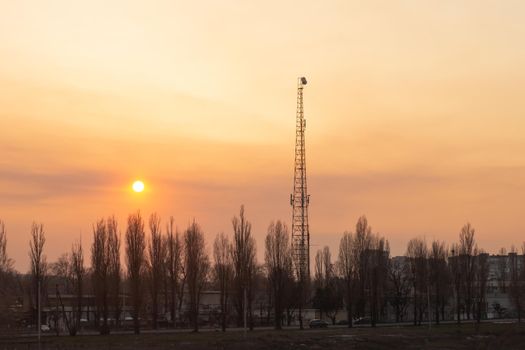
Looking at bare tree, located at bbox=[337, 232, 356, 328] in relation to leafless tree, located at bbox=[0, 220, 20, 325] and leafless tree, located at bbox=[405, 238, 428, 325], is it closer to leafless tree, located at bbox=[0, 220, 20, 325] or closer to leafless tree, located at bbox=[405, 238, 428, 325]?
leafless tree, located at bbox=[405, 238, 428, 325]

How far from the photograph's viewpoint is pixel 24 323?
8081 cm

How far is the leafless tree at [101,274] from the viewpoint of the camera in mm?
70812

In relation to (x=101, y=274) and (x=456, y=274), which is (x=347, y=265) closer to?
(x=456, y=274)

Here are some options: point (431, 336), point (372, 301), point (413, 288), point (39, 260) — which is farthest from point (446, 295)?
point (39, 260)

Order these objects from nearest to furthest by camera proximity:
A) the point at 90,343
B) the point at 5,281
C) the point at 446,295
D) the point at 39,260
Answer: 1. the point at 90,343
2. the point at 5,281
3. the point at 39,260
4. the point at 446,295

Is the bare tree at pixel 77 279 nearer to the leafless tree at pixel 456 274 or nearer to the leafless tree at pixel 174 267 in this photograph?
the leafless tree at pixel 174 267

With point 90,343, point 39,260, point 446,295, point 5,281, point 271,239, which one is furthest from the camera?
point 446,295

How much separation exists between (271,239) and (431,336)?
93.0 ft

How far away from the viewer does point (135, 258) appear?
75188 millimetres

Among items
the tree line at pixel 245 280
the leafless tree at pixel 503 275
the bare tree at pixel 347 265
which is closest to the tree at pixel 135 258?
the tree line at pixel 245 280

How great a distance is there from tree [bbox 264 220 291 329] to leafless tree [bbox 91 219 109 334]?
19.5 m

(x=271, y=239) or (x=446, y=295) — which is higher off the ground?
(x=271, y=239)

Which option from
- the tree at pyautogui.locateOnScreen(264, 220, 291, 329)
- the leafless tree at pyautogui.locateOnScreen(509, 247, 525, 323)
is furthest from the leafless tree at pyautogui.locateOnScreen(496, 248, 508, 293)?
the tree at pyautogui.locateOnScreen(264, 220, 291, 329)

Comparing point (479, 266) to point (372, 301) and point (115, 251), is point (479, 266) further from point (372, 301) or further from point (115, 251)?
point (115, 251)
